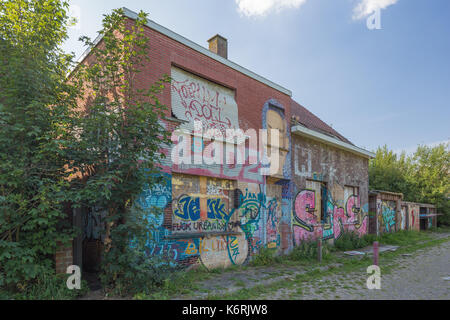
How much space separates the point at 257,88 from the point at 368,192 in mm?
9963

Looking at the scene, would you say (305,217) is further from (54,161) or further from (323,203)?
(54,161)

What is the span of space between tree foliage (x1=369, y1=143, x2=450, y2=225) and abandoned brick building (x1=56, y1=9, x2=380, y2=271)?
15.1 metres

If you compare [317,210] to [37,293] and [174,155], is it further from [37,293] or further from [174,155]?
[37,293]

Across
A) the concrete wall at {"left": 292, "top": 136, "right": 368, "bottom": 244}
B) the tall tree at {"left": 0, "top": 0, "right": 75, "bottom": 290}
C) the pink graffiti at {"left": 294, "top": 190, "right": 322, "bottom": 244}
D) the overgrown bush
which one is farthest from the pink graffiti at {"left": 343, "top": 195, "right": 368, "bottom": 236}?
the tall tree at {"left": 0, "top": 0, "right": 75, "bottom": 290}

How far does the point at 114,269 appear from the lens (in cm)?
536

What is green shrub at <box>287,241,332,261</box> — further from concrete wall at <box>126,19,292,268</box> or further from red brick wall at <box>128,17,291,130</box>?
red brick wall at <box>128,17,291,130</box>

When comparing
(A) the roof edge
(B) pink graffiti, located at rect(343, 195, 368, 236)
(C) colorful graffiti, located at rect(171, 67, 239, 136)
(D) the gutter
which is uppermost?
(A) the roof edge

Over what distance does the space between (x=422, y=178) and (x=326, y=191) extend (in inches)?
690

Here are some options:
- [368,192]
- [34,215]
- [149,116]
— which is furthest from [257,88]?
[368,192]

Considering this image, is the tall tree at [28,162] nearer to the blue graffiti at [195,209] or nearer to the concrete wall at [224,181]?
the concrete wall at [224,181]

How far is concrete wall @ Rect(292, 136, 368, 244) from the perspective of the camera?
37.3 ft

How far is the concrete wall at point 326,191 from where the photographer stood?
1138 cm

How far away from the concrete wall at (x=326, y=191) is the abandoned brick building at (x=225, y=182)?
44mm

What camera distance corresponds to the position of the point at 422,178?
2520 cm
